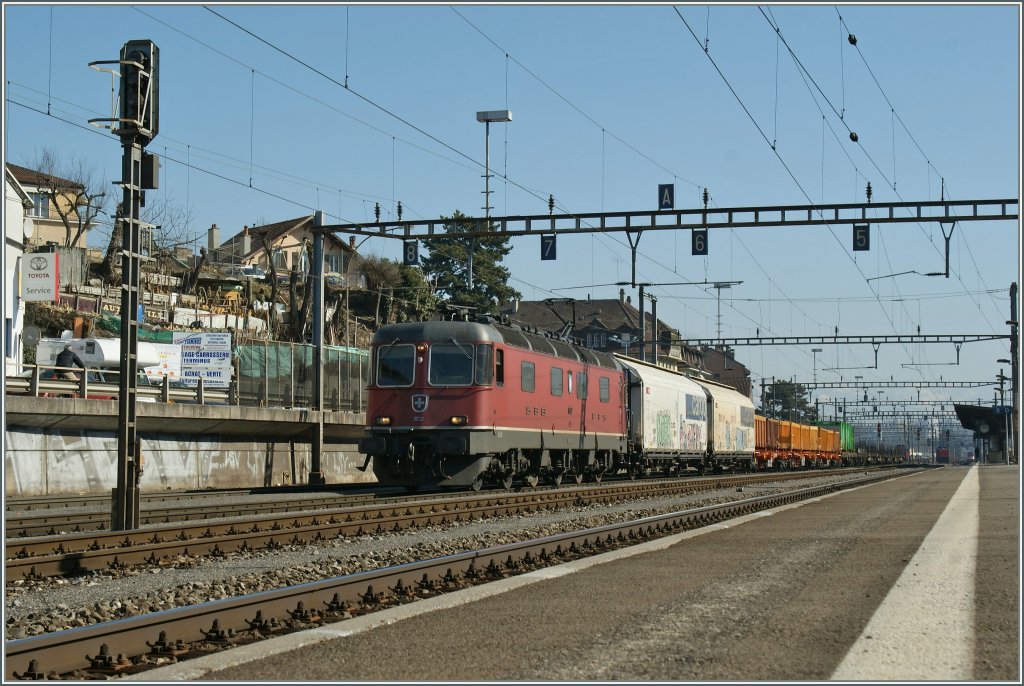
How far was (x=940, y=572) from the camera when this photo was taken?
10.8 metres

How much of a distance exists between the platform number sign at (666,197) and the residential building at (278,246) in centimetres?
5227

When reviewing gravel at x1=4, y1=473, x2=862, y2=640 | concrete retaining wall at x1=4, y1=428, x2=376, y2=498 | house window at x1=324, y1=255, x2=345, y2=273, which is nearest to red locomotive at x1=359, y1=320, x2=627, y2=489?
gravel at x1=4, y1=473, x2=862, y2=640

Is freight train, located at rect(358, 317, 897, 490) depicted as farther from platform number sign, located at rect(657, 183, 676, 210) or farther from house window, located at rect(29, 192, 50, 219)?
house window, located at rect(29, 192, 50, 219)

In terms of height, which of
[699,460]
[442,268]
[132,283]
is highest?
[442,268]

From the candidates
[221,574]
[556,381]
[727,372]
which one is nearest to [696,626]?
[221,574]

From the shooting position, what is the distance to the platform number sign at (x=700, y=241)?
29.5m

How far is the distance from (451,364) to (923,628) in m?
16.1

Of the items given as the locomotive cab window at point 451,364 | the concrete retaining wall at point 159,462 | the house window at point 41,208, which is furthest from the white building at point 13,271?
the house window at point 41,208

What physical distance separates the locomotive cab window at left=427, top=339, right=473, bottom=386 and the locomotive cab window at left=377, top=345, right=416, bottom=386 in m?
0.49

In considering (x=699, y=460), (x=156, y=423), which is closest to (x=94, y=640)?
(x=156, y=423)

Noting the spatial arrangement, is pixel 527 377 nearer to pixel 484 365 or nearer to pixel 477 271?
pixel 484 365

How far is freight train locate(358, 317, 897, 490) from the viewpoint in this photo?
23016 millimetres

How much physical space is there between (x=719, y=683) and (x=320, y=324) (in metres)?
26.0

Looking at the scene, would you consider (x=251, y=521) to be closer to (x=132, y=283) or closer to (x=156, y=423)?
(x=132, y=283)
